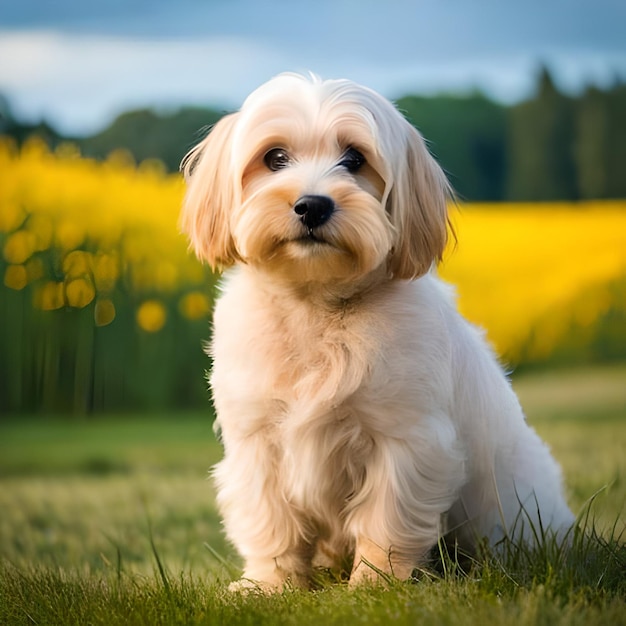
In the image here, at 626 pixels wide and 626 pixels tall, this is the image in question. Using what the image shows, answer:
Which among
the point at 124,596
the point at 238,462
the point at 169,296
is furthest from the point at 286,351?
the point at 169,296

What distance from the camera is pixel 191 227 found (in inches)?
140

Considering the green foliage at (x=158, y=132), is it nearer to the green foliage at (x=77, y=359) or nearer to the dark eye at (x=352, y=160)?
the green foliage at (x=77, y=359)

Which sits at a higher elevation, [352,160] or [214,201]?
[352,160]

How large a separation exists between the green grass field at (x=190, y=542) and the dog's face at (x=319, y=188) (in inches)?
37.9

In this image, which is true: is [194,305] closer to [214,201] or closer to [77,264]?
[77,264]

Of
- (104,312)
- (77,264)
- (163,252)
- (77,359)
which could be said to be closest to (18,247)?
(77,264)

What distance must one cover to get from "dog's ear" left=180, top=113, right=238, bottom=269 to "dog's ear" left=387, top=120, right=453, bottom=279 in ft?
1.72

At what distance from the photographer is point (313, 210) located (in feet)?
10.2

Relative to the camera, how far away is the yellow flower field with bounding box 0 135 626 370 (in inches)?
277

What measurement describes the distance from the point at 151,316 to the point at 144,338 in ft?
0.52

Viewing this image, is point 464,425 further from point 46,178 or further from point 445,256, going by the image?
point 46,178

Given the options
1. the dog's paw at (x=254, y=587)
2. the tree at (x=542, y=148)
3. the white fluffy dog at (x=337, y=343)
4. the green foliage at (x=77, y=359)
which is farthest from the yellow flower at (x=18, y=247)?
the dog's paw at (x=254, y=587)

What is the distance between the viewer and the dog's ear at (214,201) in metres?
3.43

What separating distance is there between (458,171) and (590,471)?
305cm
